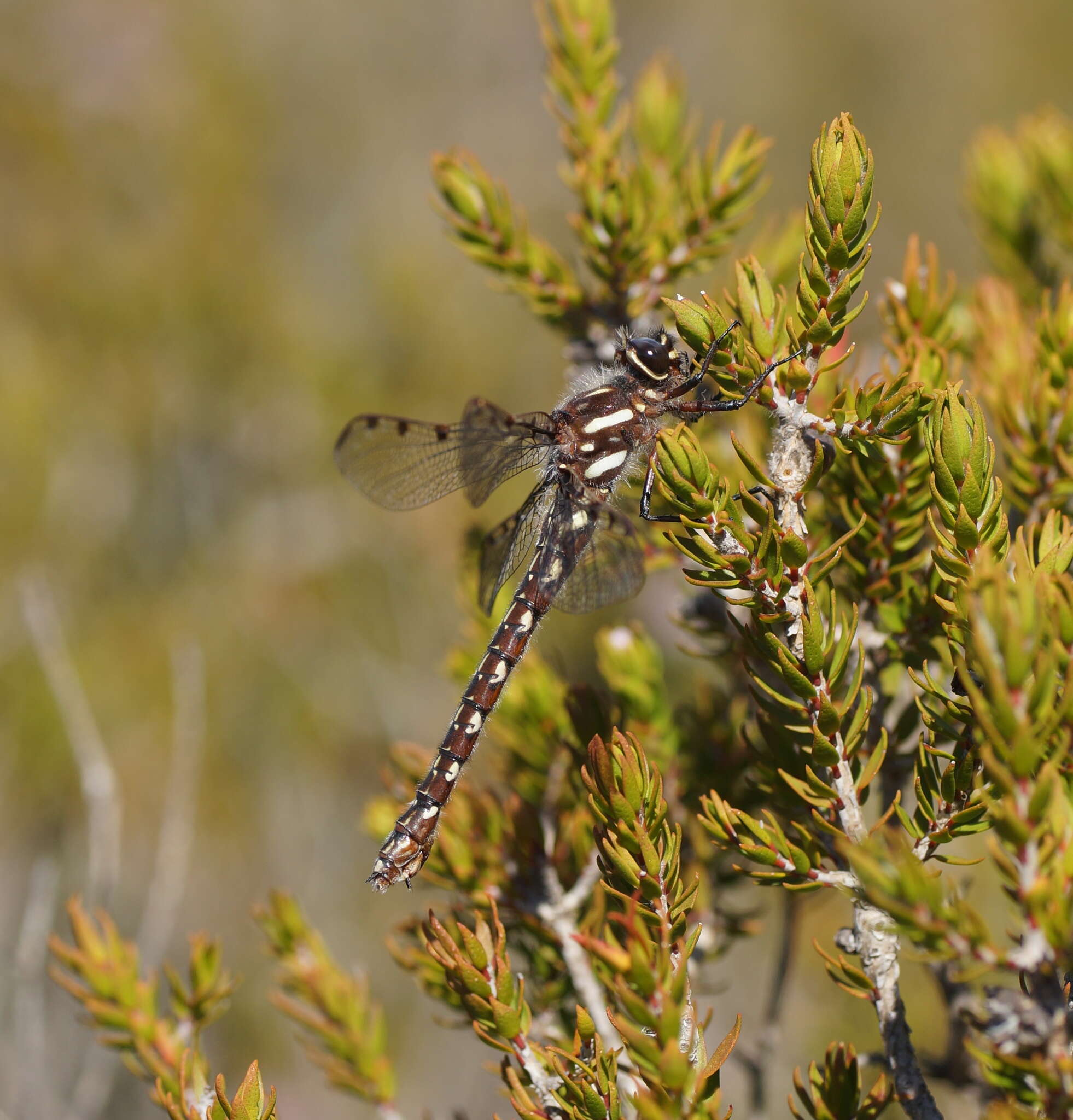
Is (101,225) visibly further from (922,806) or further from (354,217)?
(922,806)

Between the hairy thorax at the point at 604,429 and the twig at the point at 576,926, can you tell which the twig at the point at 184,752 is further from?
the twig at the point at 576,926

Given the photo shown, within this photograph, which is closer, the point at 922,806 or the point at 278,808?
the point at 922,806

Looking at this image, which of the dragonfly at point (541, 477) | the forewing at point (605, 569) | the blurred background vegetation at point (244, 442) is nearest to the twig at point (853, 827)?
the dragonfly at point (541, 477)

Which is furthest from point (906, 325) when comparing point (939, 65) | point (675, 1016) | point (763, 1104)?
point (939, 65)

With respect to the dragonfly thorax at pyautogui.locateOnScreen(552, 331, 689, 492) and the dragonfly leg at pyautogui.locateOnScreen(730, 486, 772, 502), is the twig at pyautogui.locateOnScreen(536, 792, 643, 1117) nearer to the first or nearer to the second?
the dragonfly leg at pyautogui.locateOnScreen(730, 486, 772, 502)

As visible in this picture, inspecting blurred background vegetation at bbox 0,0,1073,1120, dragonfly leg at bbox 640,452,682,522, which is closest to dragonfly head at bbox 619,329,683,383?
dragonfly leg at bbox 640,452,682,522

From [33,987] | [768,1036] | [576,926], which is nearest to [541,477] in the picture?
[576,926]
